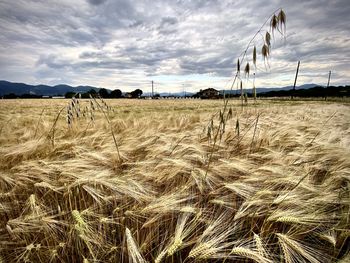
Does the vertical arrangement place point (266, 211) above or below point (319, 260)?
above

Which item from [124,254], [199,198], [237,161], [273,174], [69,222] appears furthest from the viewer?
[237,161]

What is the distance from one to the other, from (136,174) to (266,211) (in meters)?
0.92

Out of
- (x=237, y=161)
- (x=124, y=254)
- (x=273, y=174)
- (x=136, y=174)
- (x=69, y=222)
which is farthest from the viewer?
(x=237, y=161)

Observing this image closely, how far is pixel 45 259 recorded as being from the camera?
3.44ft

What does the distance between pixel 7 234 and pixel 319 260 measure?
5.14ft

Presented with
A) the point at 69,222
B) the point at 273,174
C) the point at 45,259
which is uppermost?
the point at 273,174

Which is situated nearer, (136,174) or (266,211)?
(266,211)

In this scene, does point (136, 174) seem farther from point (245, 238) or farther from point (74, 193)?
point (245, 238)

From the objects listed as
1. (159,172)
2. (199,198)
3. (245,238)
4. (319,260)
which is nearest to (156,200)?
(199,198)

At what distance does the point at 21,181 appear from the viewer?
4.96 ft

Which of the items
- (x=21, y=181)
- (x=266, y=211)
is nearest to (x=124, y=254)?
(x=266, y=211)

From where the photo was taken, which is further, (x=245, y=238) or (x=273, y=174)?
(x=273, y=174)

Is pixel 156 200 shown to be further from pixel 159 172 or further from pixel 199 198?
pixel 159 172

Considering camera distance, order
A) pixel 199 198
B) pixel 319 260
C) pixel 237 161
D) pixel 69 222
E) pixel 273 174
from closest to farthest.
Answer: pixel 319 260, pixel 69 222, pixel 199 198, pixel 273 174, pixel 237 161
